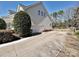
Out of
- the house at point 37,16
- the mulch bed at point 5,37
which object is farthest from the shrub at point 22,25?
the house at point 37,16

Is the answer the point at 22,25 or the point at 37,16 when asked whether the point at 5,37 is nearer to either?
the point at 22,25

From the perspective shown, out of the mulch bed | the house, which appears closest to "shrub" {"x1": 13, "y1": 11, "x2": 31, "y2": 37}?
the mulch bed

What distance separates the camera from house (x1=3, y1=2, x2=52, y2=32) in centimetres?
1881

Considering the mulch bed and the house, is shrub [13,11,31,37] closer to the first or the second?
the mulch bed

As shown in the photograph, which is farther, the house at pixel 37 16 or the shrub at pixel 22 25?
the house at pixel 37 16

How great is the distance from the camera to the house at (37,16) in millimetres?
18812

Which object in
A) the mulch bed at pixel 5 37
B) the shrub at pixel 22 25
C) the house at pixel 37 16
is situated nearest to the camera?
the mulch bed at pixel 5 37

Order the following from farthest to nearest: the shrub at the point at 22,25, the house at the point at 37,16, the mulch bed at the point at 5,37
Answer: the house at the point at 37,16, the shrub at the point at 22,25, the mulch bed at the point at 5,37

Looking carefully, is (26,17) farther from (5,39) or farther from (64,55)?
(64,55)

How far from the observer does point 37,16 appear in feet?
66.8

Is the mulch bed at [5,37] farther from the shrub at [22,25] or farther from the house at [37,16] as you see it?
the house at [37,16]

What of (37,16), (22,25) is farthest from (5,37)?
(37,16)

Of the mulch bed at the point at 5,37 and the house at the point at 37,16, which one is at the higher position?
the house at the point at 37,16

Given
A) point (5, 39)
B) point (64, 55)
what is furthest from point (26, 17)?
point (64, 55)
